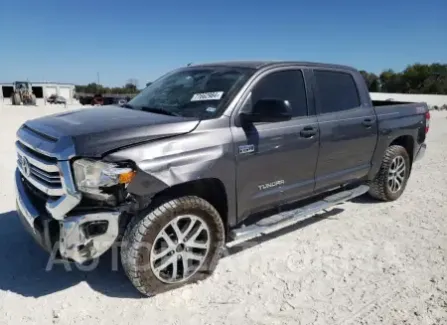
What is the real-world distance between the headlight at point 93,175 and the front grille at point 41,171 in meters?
0.16

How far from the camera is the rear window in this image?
13.0 feet

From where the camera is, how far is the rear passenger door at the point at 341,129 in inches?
153

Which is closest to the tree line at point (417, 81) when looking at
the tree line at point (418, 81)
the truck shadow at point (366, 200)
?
the tree line at point (418, 81)

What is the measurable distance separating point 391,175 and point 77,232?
4325 mm

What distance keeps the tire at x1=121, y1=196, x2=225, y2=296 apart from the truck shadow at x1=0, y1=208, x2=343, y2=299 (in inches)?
9.7

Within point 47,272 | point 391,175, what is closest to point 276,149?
point 47,272

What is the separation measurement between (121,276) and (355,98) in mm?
3355

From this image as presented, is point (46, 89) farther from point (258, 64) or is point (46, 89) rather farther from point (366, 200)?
point (258, 64)

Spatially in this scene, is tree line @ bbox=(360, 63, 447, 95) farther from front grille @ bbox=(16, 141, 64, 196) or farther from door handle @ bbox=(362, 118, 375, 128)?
front grille @ bbox=(16, 141, 64, 196)

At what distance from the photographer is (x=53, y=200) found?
8.52ft

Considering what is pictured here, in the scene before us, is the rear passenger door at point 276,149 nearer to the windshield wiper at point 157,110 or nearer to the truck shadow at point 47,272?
the windshield wiper at point 157,110

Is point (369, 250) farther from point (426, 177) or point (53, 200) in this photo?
point (426, 177)

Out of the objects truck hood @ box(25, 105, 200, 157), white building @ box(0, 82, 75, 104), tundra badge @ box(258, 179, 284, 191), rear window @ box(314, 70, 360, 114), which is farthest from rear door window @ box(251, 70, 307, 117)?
white building @ box(0, 82, 75, 104)

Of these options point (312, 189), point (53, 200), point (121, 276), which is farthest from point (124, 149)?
point (312, 189)
